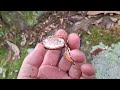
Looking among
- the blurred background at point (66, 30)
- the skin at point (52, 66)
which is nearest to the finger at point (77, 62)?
the skin at point (52, 66)

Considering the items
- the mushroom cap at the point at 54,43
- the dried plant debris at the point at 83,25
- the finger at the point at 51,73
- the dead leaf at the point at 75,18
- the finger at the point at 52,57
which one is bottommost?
the finger at the point at 51,73

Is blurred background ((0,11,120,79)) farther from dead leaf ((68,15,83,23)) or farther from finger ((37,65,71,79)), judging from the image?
finger ((37,65,71,79))

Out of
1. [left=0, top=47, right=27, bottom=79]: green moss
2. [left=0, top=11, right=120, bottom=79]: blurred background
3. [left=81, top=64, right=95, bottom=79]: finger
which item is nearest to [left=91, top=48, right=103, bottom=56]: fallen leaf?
[left=0, top=11, right=120, bottom=79]: blurred background

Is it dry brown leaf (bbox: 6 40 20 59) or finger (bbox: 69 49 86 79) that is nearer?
A: finger (bbox: 69 49 86 79)

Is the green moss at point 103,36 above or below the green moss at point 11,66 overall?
above

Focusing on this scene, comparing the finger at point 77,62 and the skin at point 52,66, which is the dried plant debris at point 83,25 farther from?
the finger at point 77,62

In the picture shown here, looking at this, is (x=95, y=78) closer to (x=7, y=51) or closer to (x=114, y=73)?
(x=114, y=73)

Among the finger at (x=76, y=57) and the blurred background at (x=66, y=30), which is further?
the blurred background at (x=66, y=30)
